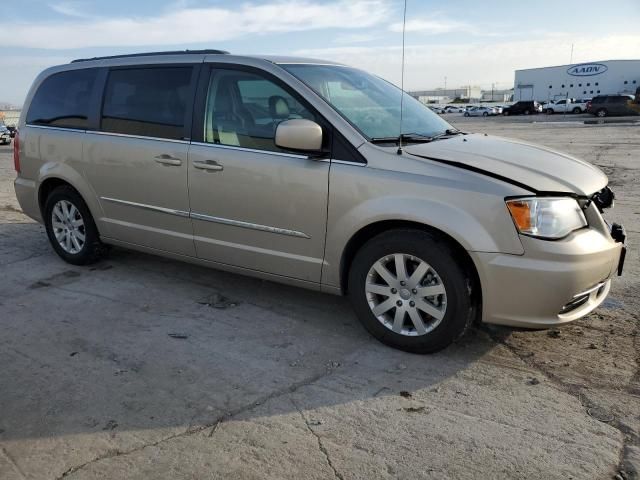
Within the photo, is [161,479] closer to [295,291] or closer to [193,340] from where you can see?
[193,340]

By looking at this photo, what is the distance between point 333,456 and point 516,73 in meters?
79.6

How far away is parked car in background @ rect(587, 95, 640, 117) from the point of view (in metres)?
39.1

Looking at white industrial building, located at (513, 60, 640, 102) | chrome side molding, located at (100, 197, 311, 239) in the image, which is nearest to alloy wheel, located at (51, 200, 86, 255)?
chrome side molding, located at (100, 197, 311, 239)

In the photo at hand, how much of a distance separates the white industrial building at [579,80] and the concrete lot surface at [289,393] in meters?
65.9

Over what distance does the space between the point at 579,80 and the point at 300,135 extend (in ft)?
241

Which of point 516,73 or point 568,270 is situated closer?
point 568,270

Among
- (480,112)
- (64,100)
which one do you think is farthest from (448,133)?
(480,112)

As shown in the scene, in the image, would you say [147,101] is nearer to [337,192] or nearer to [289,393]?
[337,192]

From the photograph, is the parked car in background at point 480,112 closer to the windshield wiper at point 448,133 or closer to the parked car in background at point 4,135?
the parked car in background at point 4,135

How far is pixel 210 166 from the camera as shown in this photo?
416cm

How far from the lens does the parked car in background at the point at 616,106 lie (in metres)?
39.1

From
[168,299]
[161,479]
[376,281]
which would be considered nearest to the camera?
[161,479]

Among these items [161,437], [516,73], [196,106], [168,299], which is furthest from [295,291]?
[516,73]

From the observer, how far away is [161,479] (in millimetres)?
2451
